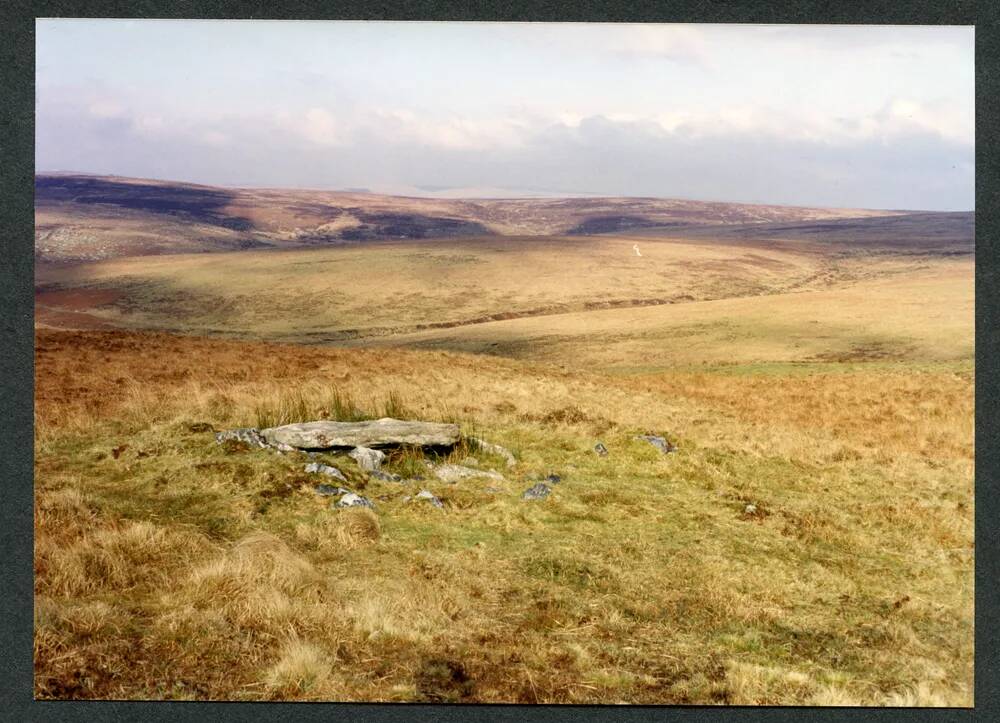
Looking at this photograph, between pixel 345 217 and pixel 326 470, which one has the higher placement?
pixel 345 217

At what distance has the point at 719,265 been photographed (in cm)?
5906

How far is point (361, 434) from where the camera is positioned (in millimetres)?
10234

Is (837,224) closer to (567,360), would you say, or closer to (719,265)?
(719,265)

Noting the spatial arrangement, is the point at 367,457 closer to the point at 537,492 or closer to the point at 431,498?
the point at 431,498

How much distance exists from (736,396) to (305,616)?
45.6ft

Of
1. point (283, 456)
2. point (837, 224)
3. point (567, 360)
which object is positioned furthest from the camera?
point (837, 224)

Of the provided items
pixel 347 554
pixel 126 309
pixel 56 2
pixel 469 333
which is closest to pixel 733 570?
pixel 347 554

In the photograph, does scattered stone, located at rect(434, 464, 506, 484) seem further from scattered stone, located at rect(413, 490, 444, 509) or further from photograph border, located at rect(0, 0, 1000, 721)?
photograph border, located at rect(0, 0, 1000, 721)

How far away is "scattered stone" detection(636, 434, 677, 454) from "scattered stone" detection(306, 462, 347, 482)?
5311 millimetres

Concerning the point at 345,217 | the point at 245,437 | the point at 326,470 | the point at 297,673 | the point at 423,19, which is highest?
the point at 345,217

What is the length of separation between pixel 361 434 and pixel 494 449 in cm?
211

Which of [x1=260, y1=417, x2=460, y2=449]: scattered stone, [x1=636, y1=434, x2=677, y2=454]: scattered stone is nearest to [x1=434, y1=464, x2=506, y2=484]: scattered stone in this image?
[x1=260, y1=417, x2=460, y2=449]: scattered stone

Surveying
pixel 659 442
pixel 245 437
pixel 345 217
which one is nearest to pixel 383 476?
pixel 245 437

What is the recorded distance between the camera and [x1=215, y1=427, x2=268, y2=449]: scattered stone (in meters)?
10.0
